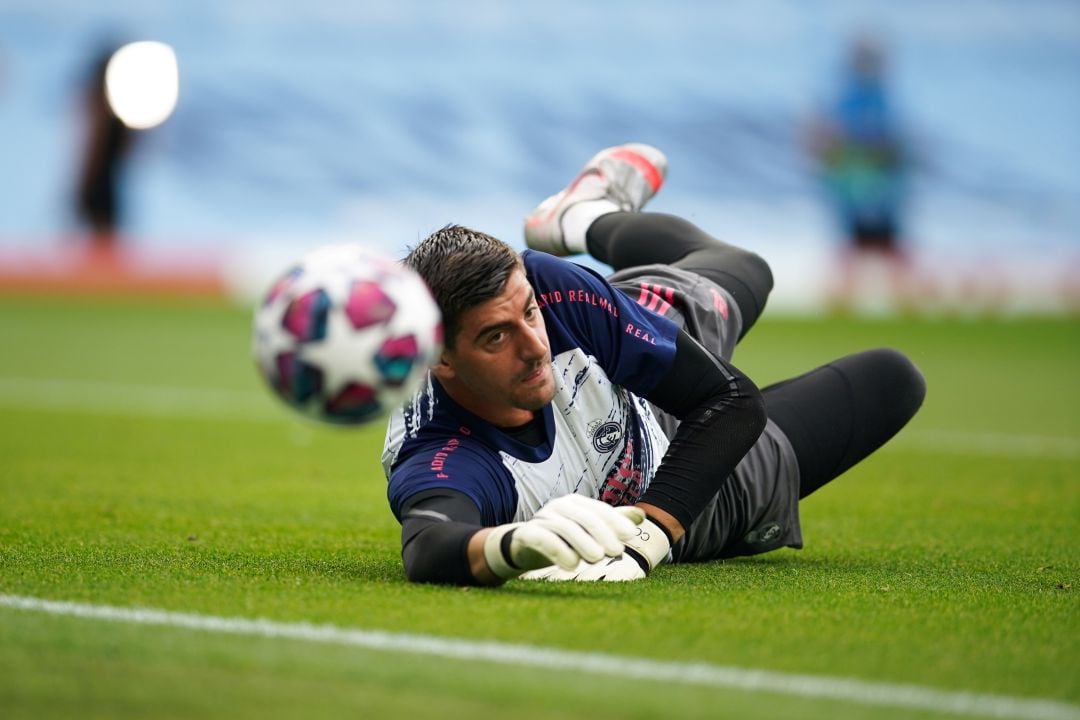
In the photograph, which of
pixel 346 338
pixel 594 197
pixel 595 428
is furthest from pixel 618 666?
pixel 594 197

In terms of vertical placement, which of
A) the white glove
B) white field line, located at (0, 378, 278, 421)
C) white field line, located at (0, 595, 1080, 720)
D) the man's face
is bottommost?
white field line, located at (0, 378, 278, 421)

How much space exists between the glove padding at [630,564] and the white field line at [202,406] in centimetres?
481

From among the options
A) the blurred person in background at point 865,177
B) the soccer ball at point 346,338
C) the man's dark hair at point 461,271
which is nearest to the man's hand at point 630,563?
the man's dark hair at point 461,271

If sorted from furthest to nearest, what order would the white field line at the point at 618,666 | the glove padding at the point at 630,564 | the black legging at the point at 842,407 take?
the black legging at the point at 842,407
the glove padding at the point at 630,564
the white field line at the point at 618,666

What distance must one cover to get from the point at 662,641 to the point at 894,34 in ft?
71.8

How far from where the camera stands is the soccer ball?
12.7 feet

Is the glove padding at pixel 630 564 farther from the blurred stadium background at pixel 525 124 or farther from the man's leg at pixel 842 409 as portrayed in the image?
the blurred stadium background at pixel 525 124

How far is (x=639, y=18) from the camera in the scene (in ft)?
83.2

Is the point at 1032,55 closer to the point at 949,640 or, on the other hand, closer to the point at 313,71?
the point at 313,71

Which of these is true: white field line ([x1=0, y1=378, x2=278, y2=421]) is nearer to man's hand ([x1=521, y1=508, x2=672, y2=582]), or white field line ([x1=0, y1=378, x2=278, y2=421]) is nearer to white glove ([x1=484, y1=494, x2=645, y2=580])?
man's hand ([x1=521, y1=508, x2=672, y2=582])

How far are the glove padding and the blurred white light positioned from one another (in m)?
19.4

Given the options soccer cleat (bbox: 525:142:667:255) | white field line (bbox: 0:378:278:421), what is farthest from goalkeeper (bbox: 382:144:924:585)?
white field line (bbox: 0:378:278:421)

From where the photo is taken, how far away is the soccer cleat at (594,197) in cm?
645

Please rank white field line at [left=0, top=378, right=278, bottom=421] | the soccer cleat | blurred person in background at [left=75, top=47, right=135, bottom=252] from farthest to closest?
1. blurred person in background at [left=75, top=47, right=135, bottom=252]
2. white field line at [left=0, top=378, right=278, bottom=421]
3. the soccer cleat
